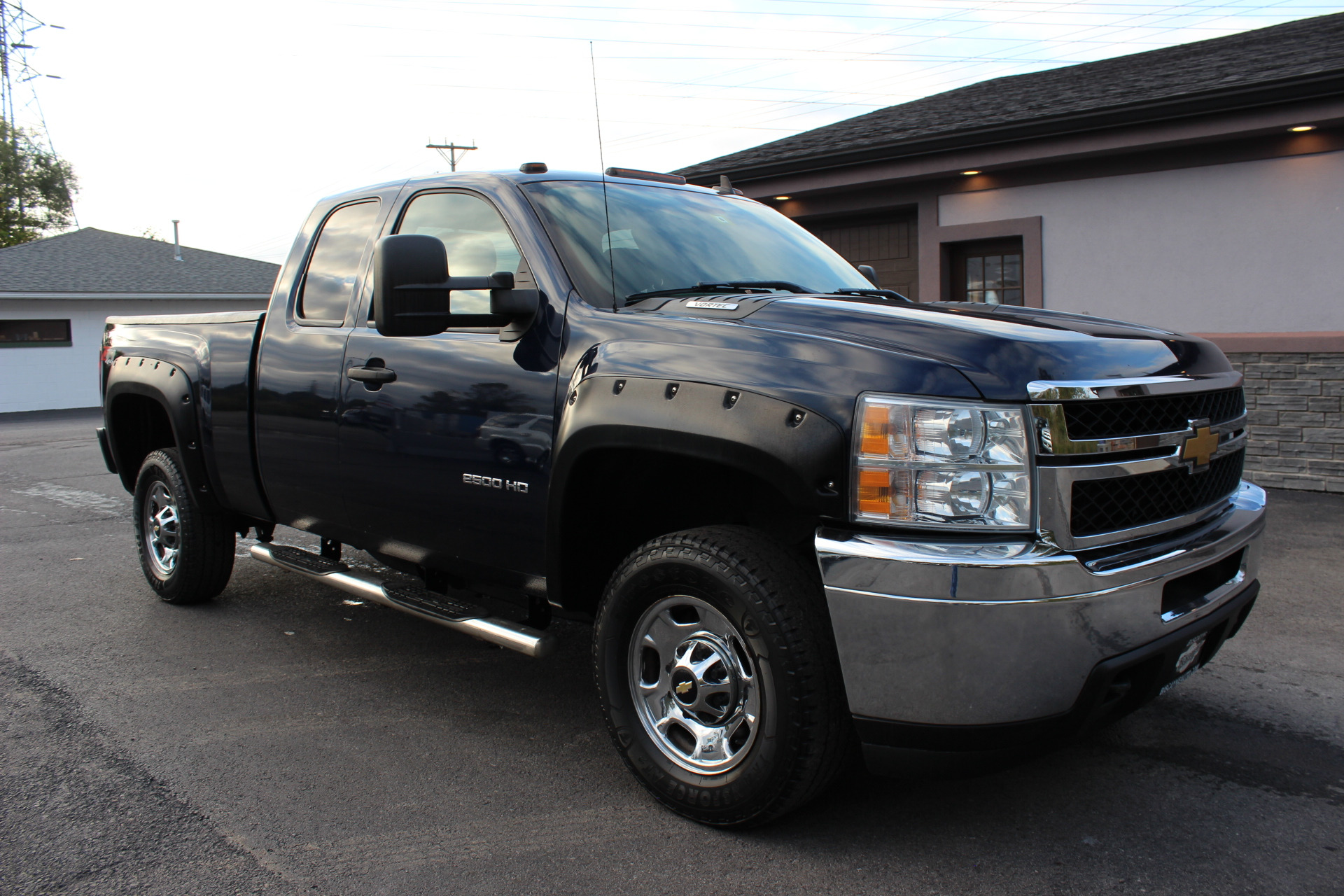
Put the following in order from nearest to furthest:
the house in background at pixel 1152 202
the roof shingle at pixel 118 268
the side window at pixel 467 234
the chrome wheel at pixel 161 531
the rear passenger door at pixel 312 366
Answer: the side window at pixel 467 234 < the rear passenger door at pixel 312 366 < the chrome wheel at pixel 161 531 < the house in background at pixel 1152 202 < the roof shingle at pixel 118 268

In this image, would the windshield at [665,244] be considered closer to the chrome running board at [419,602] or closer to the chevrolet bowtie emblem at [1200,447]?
the chrome running board at [419,602]

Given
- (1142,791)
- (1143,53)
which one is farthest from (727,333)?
(1143,53)

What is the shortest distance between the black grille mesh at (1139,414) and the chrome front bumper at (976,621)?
0.32 metres

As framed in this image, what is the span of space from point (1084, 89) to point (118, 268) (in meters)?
29.7

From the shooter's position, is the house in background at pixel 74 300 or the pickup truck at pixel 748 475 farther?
the house in background at pixel 74 300

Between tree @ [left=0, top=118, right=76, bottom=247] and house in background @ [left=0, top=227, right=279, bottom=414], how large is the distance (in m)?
24.6

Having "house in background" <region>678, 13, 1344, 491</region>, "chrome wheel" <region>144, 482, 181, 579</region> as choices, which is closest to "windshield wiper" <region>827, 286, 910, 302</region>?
"chrome wheel" <region>144, 482, 181, 579</region>

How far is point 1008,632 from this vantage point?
96.0 inches

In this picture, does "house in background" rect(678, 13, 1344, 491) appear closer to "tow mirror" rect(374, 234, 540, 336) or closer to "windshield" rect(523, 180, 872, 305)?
"windshield" rect(523, 180, 872, 305)

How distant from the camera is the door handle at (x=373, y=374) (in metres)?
3.94

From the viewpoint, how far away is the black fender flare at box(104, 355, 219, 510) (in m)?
5.10

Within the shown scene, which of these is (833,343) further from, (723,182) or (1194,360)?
(723,182)

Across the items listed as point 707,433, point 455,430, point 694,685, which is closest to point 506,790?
point 694,685

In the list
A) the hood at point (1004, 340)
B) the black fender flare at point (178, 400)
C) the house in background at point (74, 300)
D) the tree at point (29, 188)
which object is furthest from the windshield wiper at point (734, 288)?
the tree at point (29, 188)
